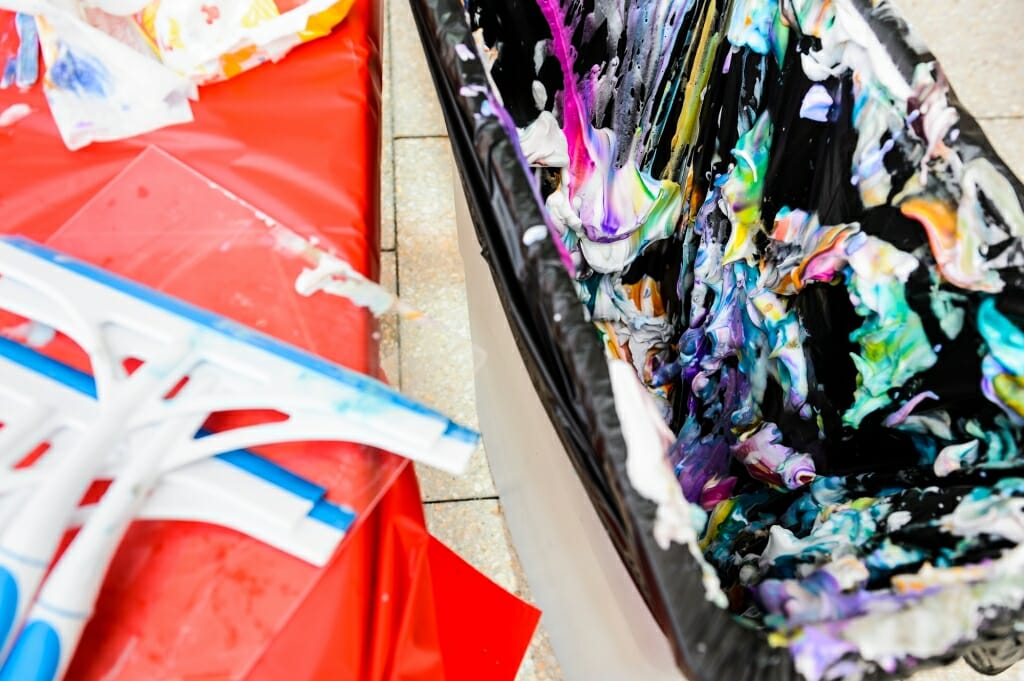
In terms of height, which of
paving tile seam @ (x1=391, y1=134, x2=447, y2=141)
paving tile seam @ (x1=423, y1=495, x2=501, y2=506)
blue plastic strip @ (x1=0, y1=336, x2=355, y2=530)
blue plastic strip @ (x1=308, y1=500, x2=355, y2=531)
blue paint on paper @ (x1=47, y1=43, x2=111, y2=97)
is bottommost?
paving tile seam @ (x1=423, y1=495, x2=501, y2=506)

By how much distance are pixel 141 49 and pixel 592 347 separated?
21.0 inches

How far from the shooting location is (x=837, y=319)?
662 millimetres

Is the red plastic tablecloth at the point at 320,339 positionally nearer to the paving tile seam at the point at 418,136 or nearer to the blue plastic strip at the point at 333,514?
the blue plastic strip at the point at 333,514

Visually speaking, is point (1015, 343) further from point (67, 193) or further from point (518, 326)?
point (67, 193)

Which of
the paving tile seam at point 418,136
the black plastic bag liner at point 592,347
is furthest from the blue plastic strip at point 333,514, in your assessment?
the paving tile seam at point 418,136

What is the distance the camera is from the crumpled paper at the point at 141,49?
0.59 metres

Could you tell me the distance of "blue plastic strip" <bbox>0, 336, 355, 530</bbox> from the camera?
17.1 inches

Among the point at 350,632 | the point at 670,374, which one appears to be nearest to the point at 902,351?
the point at 670,374

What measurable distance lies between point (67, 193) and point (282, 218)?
181 millimetres

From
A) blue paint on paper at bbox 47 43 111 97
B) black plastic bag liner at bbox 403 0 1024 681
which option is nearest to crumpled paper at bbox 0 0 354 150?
blue paint on paper at bbox 47 43 111 97

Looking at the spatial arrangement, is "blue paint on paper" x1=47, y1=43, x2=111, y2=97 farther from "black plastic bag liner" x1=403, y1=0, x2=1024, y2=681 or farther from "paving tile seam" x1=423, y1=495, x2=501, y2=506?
"paving tile seam" x1=423, y1=495, x2=501, y2=506

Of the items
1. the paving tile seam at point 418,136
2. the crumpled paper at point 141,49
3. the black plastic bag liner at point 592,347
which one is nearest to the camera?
the black plastic bag liner at point 592,347

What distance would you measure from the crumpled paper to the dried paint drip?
241mm

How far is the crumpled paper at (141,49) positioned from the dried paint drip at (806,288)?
24cm
